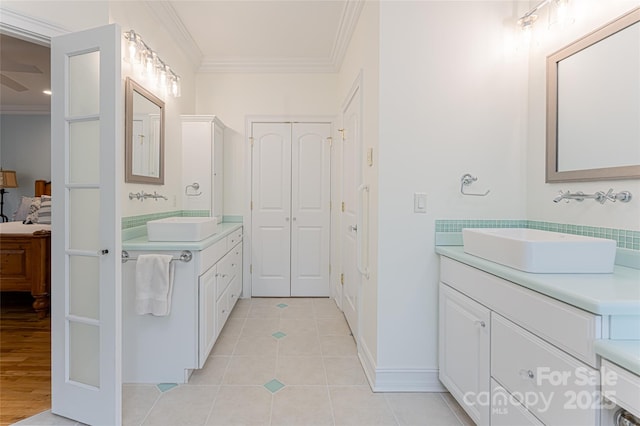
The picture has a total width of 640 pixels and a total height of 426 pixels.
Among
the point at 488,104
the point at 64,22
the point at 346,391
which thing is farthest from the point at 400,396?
the point at 64,22

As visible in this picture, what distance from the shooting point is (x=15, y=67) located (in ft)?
11.0

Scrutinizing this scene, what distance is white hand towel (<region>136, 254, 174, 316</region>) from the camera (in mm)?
1837

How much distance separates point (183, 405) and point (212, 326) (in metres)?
0.54

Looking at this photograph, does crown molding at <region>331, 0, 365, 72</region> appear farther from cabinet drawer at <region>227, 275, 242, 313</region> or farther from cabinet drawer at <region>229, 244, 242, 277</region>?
cabinet drawer at <region>227, 275, 242, 313</region>

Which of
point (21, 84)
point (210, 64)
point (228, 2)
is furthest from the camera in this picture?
point (21, 84)

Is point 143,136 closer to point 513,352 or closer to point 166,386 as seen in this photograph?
point 166,386

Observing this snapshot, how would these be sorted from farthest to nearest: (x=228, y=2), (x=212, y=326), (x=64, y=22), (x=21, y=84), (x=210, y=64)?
(x=21, y=84) → (x=210, y=64) → (x=228, y=2) → (x=212, y=326) → (x=64, y=22)

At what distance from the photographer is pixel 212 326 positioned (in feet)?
7.25

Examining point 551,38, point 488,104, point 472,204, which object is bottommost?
point 472,204

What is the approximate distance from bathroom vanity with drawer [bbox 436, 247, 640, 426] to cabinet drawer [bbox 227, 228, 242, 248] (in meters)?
1.92

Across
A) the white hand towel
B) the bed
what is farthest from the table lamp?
the white hand towel

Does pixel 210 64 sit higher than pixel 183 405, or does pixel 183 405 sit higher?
pixel 210 64

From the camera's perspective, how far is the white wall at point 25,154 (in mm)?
5184

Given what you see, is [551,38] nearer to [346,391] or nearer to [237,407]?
[346,391]
